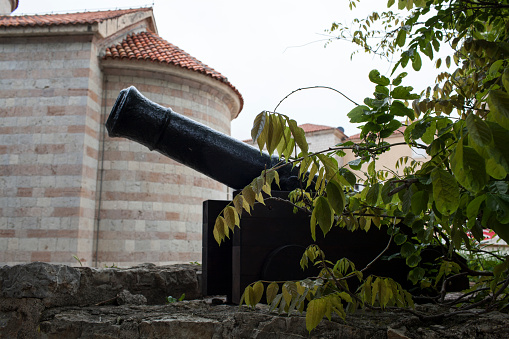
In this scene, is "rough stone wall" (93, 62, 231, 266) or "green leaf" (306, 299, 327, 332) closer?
"green leaf" (306, 299, 327, 332)

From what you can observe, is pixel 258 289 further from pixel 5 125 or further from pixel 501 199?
pixel 5 125

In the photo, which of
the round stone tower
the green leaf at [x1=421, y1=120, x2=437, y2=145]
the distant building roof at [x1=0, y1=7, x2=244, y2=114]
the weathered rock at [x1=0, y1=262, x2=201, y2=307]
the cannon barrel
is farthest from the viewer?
the round stone tower

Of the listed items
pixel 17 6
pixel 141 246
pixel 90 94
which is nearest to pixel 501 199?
pixel 141 246

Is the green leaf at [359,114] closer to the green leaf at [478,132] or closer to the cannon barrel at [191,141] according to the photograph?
the green leaf at [478,132]

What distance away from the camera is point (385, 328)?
6.32 feet

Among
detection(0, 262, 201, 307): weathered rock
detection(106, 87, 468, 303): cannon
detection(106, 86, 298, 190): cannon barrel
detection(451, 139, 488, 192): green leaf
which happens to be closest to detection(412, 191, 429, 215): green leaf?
detection(451, 139, 488, 192): green leaf

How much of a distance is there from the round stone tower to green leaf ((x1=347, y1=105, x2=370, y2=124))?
17.0 meters

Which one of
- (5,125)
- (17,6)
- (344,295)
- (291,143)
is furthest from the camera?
(17,6)

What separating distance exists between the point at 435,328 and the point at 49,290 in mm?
2209

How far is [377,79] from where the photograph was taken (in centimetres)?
191

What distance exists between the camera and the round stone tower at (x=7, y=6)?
15.1 metres

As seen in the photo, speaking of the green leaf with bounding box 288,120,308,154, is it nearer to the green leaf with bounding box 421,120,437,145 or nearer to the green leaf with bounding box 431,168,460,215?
the green leaf with bounding box 431,168,460,215

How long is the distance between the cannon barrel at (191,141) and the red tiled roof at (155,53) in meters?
6.78

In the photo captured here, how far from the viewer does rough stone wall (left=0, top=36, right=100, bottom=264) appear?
28.5 ft
